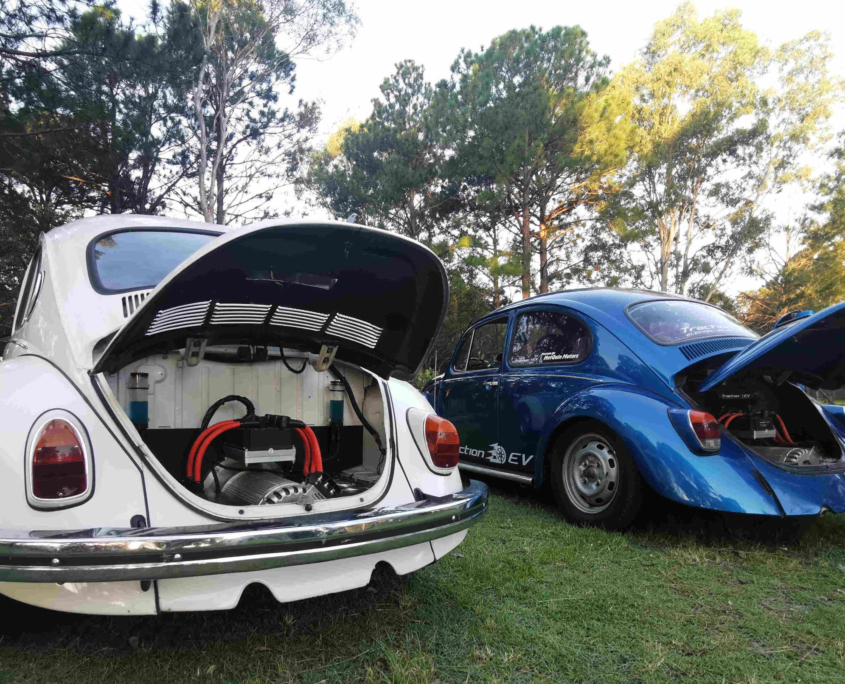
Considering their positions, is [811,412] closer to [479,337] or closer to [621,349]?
[621,349]

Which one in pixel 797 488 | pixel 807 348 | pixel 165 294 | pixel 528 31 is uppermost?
pixel 528 31

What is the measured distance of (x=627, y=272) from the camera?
970 inches

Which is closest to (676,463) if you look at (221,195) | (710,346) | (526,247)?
(710,346)

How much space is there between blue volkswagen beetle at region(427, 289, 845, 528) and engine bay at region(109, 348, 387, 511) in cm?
159

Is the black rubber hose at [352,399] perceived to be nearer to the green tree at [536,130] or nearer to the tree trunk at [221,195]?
the green tree at [536,130]

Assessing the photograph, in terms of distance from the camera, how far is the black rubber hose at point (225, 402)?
2404 millimetres

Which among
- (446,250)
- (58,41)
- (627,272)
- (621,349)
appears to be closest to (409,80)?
(446,250)

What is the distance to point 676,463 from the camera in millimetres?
3109

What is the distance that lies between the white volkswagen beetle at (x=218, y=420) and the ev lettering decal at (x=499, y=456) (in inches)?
66.8

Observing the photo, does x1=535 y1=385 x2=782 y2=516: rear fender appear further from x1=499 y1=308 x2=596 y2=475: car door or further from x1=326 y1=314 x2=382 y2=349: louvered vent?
x1=326 y1=314 x2=382 y2=349: louvered vent

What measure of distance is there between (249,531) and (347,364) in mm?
1192

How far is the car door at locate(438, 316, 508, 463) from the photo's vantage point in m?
4.64

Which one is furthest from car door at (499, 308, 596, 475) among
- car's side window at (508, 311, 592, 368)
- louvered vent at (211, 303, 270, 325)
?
louvered vent at (211, 303, 270, 325)

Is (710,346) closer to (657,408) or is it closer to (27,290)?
(657,408)
